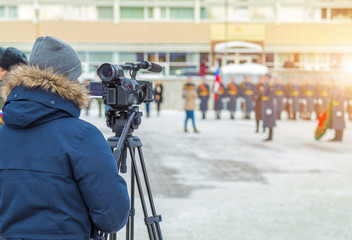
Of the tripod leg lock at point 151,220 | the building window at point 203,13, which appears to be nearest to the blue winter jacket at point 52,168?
the tripod leg lock at point 151,220

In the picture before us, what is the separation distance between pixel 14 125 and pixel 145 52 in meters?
43.9

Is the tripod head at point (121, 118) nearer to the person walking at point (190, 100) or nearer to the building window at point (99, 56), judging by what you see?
the person walking at point (190, 100)

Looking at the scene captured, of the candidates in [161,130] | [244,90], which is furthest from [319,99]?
[161,130]

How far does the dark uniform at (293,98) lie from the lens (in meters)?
24.9

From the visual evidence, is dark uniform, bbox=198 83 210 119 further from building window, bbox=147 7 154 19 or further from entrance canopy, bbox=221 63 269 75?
building window, bbox=147 7 154 19

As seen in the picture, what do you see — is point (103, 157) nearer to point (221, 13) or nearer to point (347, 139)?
point (347, 139)

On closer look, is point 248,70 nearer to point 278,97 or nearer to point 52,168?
point 278,97

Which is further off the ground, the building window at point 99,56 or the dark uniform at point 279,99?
the building window at point 99,56

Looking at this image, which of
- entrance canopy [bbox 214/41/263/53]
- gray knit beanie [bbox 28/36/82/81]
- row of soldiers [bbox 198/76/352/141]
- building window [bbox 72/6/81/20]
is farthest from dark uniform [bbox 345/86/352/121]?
building window [bbox 72/6/81/20]

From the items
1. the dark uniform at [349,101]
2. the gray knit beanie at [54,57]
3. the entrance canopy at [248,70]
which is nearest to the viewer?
the gray knit beanie at [54,57]

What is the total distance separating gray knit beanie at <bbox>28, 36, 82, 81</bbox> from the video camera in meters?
0.41

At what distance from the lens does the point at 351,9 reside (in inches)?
1932

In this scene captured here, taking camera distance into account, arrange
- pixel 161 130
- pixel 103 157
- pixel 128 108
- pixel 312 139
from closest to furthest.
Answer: pixel 103 157 < pixel 128 108 < pixel 312 139 < pixel 161 130

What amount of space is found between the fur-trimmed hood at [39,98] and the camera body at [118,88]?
0.47 m
